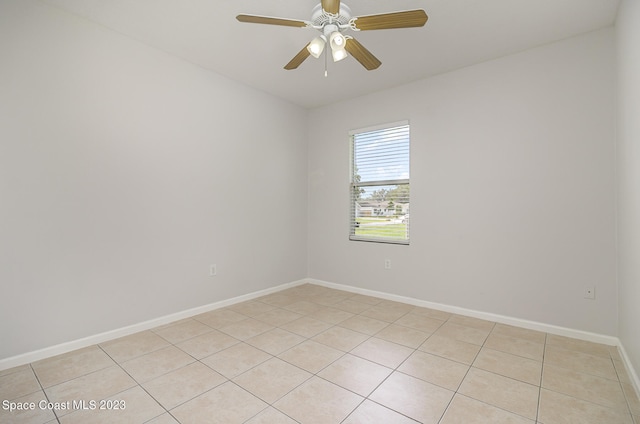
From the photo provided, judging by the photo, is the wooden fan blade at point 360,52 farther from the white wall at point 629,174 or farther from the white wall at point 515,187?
the white wall at point 629,174

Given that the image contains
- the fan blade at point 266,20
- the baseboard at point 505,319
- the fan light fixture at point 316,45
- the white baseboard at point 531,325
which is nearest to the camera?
the fan blade at point 266,20

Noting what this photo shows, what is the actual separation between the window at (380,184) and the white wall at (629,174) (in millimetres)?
1877

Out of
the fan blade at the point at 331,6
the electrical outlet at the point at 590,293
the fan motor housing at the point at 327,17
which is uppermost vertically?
the fan motor housing at the point at 327,17

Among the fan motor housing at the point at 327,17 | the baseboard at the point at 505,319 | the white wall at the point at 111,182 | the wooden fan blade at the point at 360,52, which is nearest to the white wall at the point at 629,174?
the baseboard at the point at 505,319

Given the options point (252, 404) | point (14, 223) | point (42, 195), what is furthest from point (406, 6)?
point (14, 223)

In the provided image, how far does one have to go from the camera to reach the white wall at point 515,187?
2594 mm

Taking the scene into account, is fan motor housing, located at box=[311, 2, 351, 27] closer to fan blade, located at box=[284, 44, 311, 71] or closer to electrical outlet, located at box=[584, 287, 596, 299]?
fan blade, located at box=[284, 44, 311, 71]

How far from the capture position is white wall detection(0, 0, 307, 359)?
218cm

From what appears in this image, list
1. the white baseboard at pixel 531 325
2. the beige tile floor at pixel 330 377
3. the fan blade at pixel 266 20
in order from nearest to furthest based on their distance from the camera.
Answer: the beige tile floor at pixel 330 377
the fan blade at pixel 266 20
the white baseboard at pixel 531 325

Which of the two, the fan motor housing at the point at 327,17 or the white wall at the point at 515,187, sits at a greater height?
the fan motor housing at the point at 327,17

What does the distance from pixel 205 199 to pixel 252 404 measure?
7.27 feet

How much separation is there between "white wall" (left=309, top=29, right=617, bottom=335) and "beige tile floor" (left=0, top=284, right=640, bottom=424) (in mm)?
417

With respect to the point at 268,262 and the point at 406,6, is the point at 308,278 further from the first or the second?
the point at 406,6

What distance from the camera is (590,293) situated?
2615 mm
